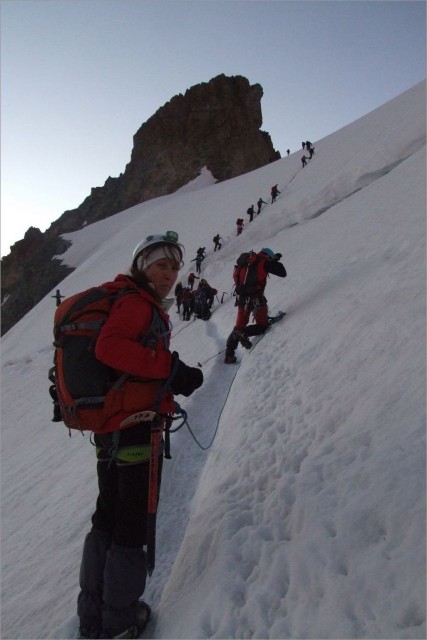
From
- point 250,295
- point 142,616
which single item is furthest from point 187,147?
point 142,616

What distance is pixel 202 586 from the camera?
2.38 metres

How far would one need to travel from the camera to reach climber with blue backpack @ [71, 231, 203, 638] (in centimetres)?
214

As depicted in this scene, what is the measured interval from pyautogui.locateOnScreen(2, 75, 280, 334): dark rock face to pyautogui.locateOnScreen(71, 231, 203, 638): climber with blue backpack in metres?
57.6

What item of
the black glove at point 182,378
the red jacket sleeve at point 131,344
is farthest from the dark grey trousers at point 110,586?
the red jacket sleeve at point 131,344

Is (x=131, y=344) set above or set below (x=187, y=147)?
below

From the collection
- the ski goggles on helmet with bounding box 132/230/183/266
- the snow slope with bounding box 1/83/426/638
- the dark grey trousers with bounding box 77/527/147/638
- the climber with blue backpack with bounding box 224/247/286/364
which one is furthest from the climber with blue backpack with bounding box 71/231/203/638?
the climber with blue backpack with bounding box 224/247/286/364

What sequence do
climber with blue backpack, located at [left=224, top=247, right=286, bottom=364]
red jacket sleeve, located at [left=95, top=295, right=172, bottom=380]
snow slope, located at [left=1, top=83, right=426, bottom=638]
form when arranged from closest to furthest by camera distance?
snow slope, located at [left=1, top=83, right=426, bottom=638], red jacket sleeve, located at [left=95, top=295, right=172, bottom=380], climber with blue backpack, located at [left=224, top=247, right=286, bottom=364]

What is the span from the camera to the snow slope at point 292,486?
6.32 ft

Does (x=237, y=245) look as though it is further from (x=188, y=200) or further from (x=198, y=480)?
(x=188, y=200)

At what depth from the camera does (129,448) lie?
229cm

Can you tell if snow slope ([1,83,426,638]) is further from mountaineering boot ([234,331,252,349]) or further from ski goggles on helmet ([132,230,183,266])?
ski goggles on helmet ([132,230,183,266])

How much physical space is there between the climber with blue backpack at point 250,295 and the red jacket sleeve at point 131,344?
187 inches

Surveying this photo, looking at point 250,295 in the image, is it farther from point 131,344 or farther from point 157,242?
point 131,344

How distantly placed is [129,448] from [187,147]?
207ft
